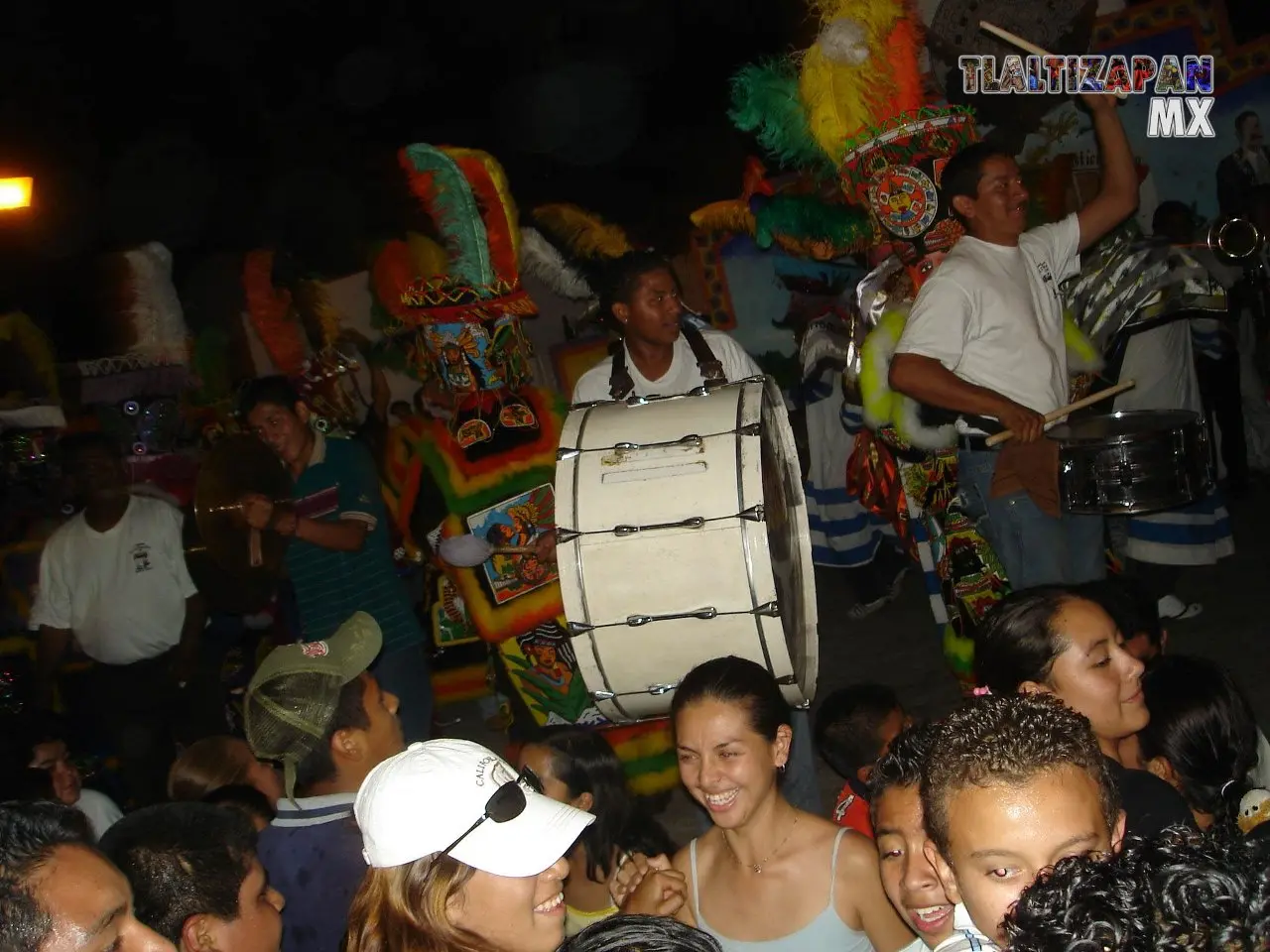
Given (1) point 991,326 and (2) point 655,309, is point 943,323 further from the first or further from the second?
(2) point 655,309

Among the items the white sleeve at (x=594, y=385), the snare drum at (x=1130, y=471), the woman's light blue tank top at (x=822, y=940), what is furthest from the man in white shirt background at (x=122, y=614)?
the snare drum at (x=1130, y=471)

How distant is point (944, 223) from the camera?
5.30 metres

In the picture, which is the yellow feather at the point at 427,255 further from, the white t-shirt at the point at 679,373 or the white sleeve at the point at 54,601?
the white sleeve at the point at 54,601

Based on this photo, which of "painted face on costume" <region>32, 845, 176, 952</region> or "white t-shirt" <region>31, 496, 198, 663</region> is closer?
"painted face on costume" <region>32, 845, 176, 952</region>

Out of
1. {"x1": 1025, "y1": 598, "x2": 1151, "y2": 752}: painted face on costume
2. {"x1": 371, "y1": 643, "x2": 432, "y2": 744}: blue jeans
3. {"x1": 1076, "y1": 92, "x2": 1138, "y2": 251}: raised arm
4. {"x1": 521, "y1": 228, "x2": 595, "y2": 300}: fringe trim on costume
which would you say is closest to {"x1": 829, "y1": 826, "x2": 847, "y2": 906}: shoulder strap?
{"x1": 1025, "y1": 598, "x2": 1151, "y2": 752}: painted face on costume

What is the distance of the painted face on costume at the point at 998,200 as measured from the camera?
448cm

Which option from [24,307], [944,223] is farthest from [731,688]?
[24,307]

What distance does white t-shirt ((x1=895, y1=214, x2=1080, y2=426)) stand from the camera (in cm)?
443

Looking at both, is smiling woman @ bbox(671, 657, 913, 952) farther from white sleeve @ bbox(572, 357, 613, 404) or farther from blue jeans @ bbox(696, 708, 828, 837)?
→ white sleeve @ bbox(572, 357, 613, 404)

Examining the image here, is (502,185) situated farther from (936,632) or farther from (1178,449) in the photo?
(936,632)

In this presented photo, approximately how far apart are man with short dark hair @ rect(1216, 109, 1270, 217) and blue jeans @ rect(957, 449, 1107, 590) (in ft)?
16.1

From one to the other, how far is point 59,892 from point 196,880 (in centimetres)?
58

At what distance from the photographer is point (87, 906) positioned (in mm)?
2035

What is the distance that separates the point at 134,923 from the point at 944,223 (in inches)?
165
